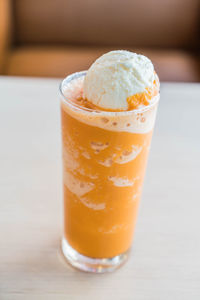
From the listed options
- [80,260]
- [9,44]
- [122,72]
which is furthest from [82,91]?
[9,44]

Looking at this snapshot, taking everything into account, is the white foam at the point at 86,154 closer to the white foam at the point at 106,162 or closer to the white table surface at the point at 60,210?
the white foam at the point at 106,162

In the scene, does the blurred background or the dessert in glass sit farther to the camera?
the blurred background

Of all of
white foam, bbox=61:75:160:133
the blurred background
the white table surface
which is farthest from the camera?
the blurred background

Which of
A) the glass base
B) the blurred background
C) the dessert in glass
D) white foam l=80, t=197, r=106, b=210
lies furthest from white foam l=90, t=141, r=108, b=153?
the blurred background

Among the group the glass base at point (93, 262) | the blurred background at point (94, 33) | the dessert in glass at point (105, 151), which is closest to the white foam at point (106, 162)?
the dessert in glass at point (105, 151)

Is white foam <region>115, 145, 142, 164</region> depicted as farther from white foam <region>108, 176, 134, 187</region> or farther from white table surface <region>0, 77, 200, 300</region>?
white table surface <region>0, 77, 200, 300</region>

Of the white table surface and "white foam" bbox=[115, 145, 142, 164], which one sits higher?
"white foam" bbox=[115, 145, 142, 164]
